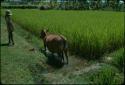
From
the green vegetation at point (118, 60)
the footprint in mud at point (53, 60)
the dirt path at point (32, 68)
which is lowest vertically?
the footprint in mud at point (53, 60)

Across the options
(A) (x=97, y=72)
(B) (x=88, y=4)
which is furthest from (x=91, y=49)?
(B) (x=88, y=4)

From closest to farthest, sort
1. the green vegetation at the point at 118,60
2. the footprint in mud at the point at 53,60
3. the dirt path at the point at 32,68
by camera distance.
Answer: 1. the dirt path at the point at 32,68
2. the green vegetation at the point at 118,60
3. the footprint in mud at the point at 53,60

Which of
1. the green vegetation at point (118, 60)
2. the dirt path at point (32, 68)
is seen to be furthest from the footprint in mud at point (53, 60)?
the green vegetation at point (118, 60)

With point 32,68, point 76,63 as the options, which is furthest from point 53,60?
point 32,68

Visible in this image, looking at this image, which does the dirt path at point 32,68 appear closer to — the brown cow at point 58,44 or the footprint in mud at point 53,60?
the footprint in mud at point 53,60

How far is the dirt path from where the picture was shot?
6305 mm

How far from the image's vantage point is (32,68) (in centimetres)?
714

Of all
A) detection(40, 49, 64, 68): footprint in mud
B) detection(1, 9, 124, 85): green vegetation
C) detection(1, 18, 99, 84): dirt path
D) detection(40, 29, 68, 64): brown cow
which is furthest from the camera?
detection(40, 49, 64, 68): footprint in mud

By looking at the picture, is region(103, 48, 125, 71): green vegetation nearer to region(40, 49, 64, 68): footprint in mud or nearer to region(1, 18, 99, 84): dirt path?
region(1, 18, 99, 84): dirt path

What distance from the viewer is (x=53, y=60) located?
8133 mm

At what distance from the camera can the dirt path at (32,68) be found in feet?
20.7

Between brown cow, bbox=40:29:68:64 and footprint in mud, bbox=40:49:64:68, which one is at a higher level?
brown cow, bbox=40:29:68:64

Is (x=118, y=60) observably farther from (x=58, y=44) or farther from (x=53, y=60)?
(x=53, y=60)

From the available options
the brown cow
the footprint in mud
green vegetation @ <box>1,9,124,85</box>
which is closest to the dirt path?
green vegetation @ <box>1,9,124,85</box>
